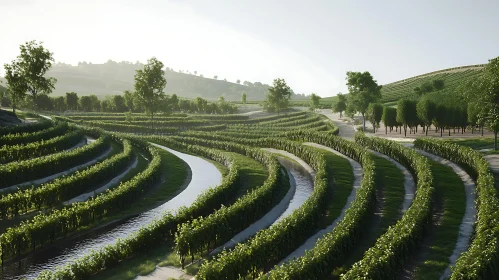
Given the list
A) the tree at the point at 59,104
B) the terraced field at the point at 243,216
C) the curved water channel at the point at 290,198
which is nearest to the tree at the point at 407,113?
the terraced field at the point at 243,216

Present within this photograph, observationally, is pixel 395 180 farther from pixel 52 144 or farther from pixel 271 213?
pixel 52 144

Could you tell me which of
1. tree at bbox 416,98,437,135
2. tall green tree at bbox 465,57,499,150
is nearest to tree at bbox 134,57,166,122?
tree at bbox 416,98,437,135

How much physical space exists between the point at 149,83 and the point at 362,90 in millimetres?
47597

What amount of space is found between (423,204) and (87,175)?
28182mm

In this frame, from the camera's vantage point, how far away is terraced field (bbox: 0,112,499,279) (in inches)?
860

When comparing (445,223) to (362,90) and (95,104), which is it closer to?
(362,90)

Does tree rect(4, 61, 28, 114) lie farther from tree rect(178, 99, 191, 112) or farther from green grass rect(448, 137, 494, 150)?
tree rect(178, 99, 191, 112)

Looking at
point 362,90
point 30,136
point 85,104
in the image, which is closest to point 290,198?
point 30,136

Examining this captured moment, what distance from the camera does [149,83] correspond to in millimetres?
90000

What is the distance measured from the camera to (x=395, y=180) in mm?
41500

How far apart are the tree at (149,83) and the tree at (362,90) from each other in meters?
42.4

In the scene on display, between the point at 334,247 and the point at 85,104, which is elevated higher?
the point at 85,104

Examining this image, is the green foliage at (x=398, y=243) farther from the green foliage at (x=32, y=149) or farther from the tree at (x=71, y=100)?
the tree at (x=71, y=100)

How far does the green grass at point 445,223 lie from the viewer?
22531 mm
